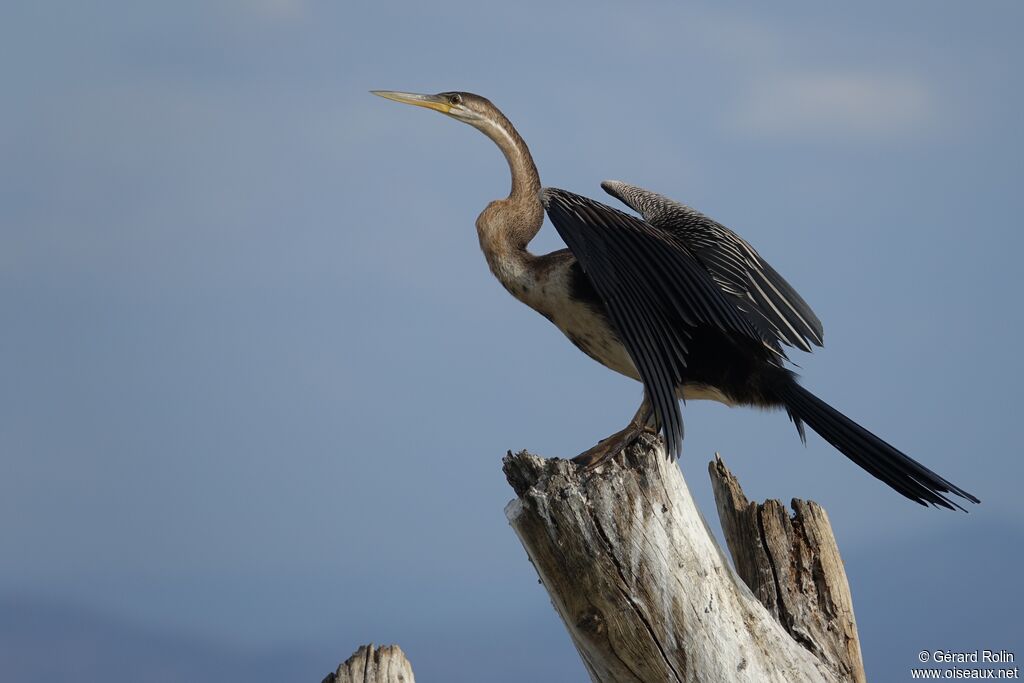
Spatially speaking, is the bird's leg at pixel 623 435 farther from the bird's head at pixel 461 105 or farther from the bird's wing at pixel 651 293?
the bird's head at pixel 461 105

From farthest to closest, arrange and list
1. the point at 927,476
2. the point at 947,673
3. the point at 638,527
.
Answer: the point at 947,673 < the point at 927,476 < the point at 638,527

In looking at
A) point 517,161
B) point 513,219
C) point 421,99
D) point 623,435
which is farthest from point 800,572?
point 421,99

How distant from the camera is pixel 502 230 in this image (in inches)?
184

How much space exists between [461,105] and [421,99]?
280 mm

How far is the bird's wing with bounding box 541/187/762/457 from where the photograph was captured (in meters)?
3.49

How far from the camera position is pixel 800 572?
3984 millimetres

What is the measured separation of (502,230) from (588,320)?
761 millimetres

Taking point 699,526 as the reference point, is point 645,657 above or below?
below

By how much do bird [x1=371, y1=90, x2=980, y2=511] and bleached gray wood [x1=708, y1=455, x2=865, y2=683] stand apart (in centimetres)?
36

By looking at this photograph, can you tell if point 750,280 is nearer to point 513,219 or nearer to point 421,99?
point 513,219

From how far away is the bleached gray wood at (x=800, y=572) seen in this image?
12.8ft

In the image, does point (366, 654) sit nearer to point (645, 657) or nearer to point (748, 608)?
point (645, 657)

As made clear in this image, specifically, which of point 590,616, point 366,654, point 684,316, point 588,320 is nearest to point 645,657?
point 590,616

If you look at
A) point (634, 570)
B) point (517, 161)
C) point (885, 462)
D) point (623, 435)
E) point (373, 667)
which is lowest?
point (373, 667)
